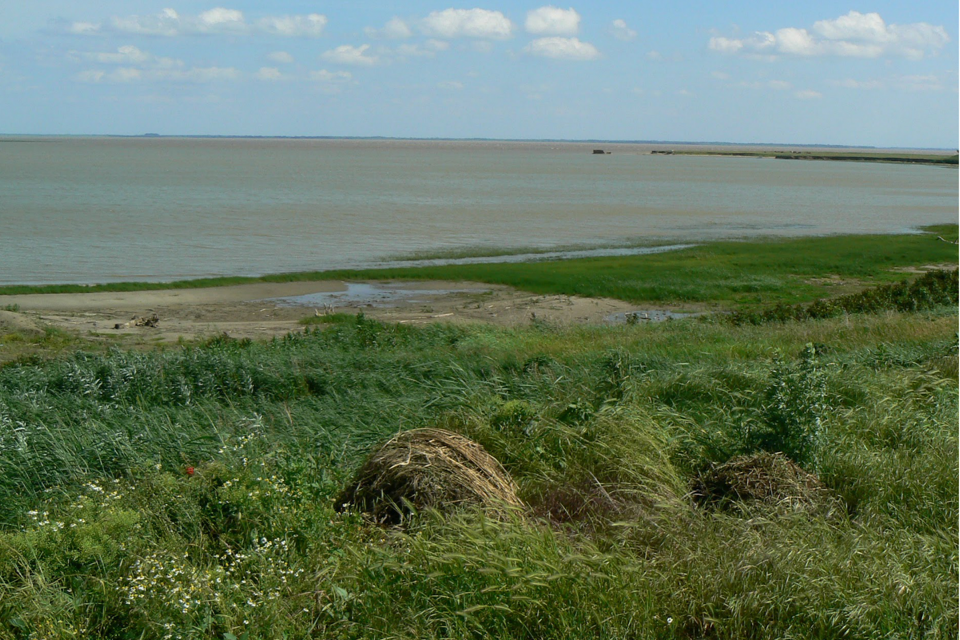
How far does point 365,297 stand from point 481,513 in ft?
68.2

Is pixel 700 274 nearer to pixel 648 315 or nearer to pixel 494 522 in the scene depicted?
pixel 648 315

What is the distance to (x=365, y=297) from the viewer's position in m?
25.2

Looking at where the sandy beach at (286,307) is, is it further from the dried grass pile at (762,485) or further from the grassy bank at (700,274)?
the dried grass pile at (762,485)

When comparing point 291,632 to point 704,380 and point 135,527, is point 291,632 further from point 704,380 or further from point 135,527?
point 704,380

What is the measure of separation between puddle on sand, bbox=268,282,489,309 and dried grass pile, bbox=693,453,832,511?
18371 mm

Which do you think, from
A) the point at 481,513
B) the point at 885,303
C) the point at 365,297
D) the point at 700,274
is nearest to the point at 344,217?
the point at 365,297

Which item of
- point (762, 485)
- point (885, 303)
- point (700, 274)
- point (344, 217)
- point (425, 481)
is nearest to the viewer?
point (425, 481)

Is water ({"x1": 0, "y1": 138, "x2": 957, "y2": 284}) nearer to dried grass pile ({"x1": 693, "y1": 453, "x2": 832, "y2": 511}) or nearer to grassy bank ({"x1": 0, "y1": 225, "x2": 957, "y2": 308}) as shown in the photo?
grassy bank ({"x1": 0, "y1": 225, "x2": 957, "y2": 308})

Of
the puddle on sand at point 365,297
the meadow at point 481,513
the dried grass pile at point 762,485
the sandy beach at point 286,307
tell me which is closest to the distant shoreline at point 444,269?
the sandy beach at point 286,307

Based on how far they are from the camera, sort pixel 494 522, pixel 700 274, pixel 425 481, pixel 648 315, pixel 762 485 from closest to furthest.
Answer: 1. pixel 494 522
2. pixel 425 481
3. pixel 762 485
4. pixel 648 315
5. pixel 700 274

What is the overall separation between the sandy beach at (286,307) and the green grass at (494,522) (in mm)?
10616

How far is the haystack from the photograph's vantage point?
5.39 meters

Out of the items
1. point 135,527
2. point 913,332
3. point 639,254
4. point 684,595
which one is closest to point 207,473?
point 135,527

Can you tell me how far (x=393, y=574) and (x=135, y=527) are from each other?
1.53 m
